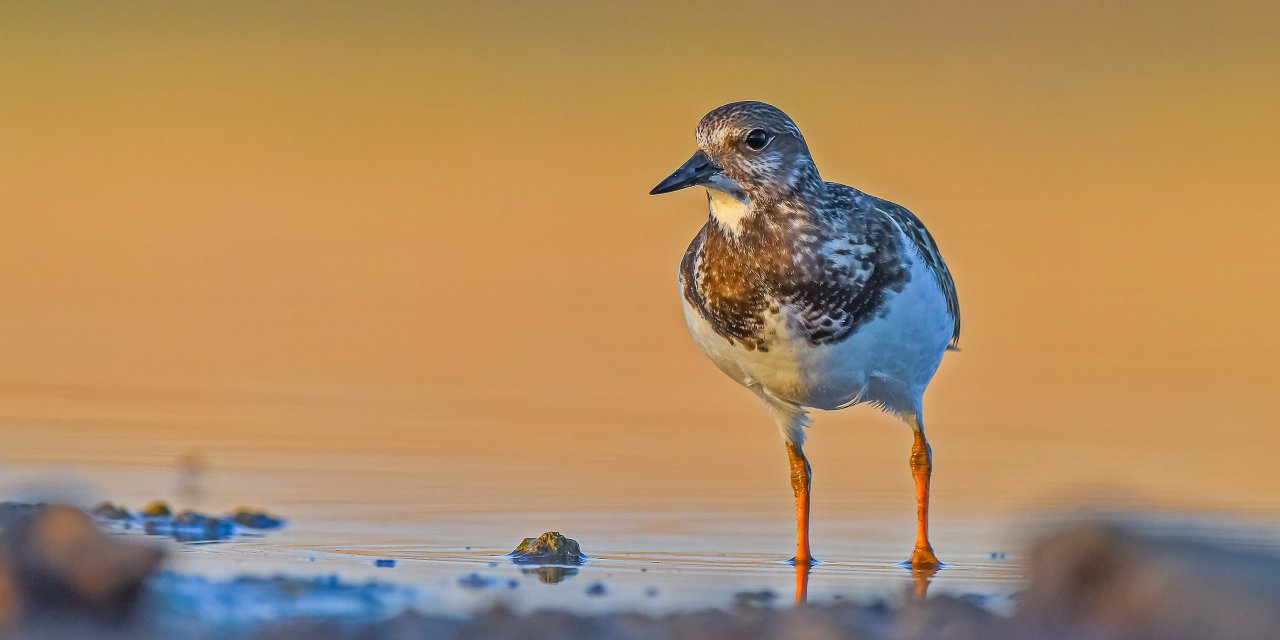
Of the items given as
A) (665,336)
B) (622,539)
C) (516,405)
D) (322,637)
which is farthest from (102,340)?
(322,637)

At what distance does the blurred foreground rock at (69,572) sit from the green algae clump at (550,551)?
205cm

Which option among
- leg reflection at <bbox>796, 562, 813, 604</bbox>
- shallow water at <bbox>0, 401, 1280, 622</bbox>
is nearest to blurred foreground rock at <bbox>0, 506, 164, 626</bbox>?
shallow water at <bbox>0, 401, 1280, 622</bbox>

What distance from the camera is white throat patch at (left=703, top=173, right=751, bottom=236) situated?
606 centimetres

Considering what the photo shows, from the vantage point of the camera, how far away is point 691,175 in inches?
235

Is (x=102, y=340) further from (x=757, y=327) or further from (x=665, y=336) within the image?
(x=757, y=327)

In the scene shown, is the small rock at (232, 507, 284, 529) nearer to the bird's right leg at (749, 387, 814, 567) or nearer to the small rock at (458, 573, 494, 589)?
the small rock at (458, 573, 494, 589)

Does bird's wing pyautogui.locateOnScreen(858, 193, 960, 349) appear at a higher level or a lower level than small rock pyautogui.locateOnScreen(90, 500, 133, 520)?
higher

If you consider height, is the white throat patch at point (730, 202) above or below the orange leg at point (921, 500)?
above

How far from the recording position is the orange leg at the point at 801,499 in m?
5.96

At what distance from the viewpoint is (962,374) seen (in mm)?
9555

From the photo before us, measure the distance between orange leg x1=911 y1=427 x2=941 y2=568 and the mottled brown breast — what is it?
79 centimetres

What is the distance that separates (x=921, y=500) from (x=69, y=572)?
3625 millimetres

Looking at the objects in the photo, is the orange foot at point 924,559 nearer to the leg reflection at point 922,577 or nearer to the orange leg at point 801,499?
the leg reflection at point 922,577

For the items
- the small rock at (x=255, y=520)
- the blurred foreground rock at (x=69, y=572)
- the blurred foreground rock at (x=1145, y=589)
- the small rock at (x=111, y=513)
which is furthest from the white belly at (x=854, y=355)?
the blurred foreground rock at (x=69, y=572)
